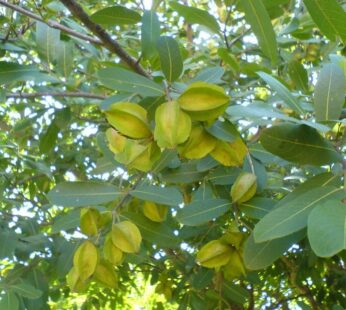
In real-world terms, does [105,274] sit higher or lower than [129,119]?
lower

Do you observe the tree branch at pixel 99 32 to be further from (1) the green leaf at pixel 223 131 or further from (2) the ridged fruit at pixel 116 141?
(1) the green leaf at pixel 223 131

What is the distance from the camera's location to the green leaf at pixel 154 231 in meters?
1.36

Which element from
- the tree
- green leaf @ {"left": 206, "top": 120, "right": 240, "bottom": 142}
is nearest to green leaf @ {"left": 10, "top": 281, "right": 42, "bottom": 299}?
the tree

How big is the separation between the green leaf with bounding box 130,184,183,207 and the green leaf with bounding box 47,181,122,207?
0.22 feet

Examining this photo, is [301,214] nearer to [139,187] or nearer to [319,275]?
[139,187]

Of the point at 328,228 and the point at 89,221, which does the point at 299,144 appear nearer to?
the point at 328,228

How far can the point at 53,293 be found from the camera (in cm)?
253

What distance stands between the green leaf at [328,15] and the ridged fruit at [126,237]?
23.4 inches

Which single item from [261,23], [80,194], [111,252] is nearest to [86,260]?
[111,252]

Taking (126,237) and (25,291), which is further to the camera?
(25,291)

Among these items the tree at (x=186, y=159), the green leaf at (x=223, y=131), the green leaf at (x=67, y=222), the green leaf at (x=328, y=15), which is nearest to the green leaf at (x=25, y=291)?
the tree at (x=186, y=159)

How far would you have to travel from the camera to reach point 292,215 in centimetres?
99

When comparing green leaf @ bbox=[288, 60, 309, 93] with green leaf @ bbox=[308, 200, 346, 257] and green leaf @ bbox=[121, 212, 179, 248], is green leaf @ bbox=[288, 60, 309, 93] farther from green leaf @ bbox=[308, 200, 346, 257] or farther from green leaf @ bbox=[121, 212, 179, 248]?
green leaf @ bbox=[308, 200, 346, 257]

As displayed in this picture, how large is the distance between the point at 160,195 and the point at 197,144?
202 mm
